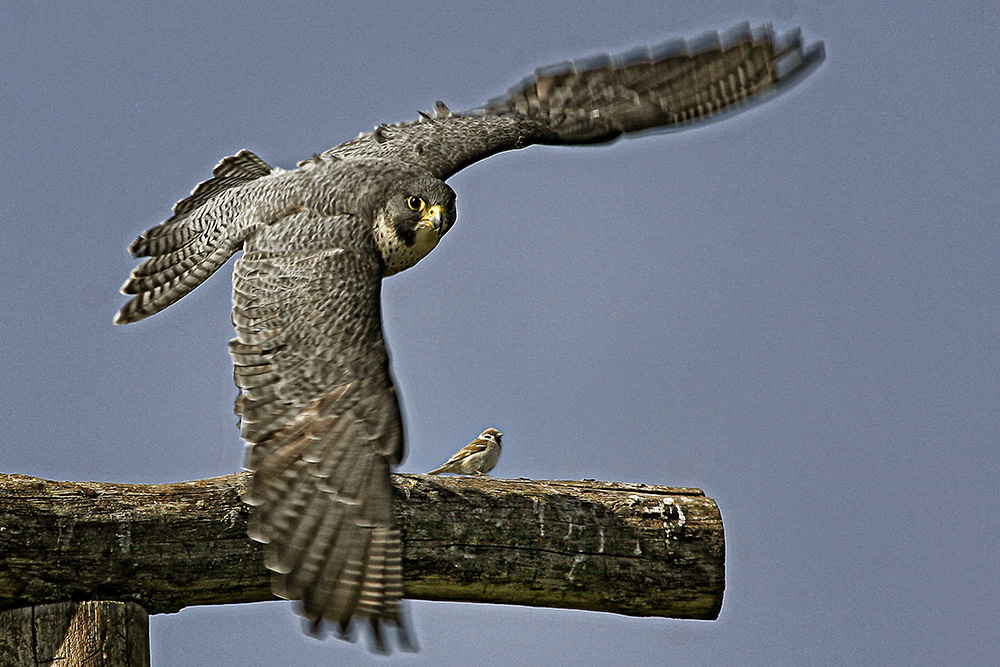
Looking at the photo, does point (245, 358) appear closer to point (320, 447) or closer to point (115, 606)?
point (320, 447)

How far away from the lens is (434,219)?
246 inches

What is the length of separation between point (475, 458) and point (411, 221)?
2286 mm

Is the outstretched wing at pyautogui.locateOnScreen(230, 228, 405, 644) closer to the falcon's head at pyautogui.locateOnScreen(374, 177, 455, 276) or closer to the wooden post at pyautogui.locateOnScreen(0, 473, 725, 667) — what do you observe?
the wooden post at pyautogui.locateOnScreen(0, 473, 725, 667)

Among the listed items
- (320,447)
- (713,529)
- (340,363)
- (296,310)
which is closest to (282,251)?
(296,310)

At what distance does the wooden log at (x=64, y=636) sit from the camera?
4.04 meters

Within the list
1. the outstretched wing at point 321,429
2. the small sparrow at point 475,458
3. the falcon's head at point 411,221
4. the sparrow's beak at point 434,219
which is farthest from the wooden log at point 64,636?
the small sparrow at point 475,458

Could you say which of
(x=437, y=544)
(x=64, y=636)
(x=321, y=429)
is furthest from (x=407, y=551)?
(x=64, y=636)

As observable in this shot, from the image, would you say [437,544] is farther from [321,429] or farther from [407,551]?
[321,429]

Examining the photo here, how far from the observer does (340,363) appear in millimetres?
5016

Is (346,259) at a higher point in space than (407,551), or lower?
higher

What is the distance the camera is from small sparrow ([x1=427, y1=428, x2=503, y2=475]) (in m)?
7.79

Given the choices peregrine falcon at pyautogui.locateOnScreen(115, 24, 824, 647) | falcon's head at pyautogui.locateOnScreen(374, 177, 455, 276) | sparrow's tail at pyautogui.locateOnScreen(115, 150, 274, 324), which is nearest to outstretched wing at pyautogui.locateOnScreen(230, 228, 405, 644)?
peregrine falcon at pyautogui.locateOnScreen(115, 24, 824, 647)

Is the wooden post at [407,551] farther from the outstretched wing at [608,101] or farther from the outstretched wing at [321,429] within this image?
the outstretched wing at [608,101]

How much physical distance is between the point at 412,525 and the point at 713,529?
1.31 metres
